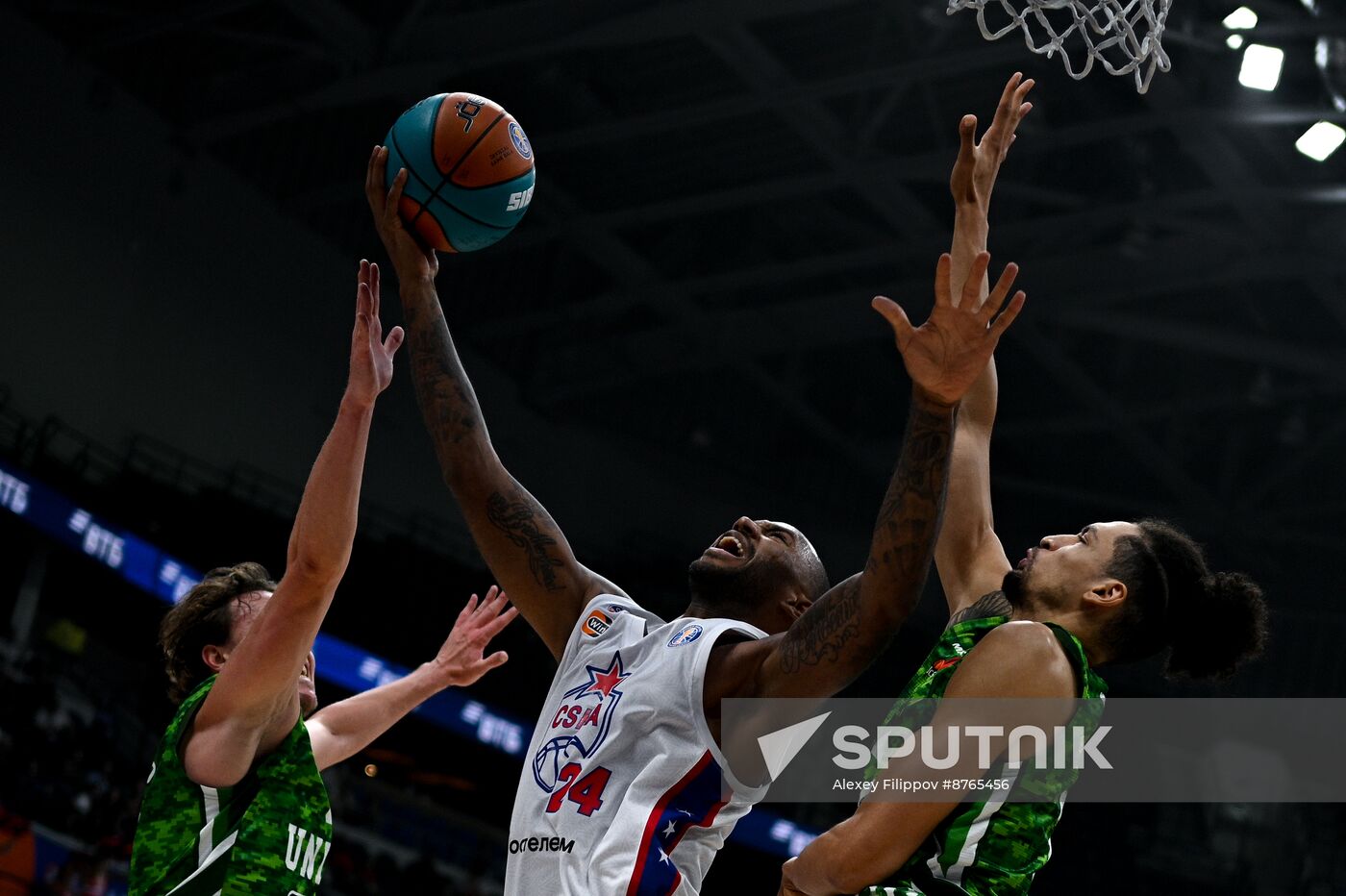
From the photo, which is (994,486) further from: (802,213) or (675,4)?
(675,4)

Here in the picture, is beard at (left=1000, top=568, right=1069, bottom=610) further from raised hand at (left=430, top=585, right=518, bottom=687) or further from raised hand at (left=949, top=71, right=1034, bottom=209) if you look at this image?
raised hand at (left=430, top=585, right=518, bottom=687)

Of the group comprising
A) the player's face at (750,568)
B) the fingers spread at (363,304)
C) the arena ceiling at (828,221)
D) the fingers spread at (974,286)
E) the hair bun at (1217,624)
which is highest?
the arena ceiling at (828,221)

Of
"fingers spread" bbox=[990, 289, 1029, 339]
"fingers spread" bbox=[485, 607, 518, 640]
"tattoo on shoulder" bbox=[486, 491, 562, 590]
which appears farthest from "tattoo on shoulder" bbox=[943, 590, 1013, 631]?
"fingers spread" bbox=[485, 607, 518, 640]

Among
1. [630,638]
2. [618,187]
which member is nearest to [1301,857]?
[618,187]

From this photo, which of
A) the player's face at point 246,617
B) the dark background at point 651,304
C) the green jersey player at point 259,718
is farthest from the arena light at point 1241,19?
the player's face at point 246,617

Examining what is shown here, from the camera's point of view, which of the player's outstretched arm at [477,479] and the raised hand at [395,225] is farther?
the raised hand at [395,225]

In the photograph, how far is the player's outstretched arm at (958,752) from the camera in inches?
95.5

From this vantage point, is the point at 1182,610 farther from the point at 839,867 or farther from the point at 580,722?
the point at 580,722

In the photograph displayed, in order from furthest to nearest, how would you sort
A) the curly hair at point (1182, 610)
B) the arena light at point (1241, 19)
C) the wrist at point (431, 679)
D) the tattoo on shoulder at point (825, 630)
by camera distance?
the arena light at point (1241, 19) < the wrist at point (431, 679) < the curly hair at point (1182, 610) < the tattoo on shoulder at point (825, 630)

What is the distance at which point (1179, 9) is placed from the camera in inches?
480

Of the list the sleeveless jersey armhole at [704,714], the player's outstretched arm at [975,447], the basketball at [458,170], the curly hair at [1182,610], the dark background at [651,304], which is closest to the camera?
the curly hair at [1182,610]

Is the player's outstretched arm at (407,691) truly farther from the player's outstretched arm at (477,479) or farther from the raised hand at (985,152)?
the raised hand at (985,152)

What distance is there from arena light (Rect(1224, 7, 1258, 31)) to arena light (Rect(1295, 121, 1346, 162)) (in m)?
1.44

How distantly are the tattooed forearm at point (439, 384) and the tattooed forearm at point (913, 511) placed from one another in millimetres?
1166
